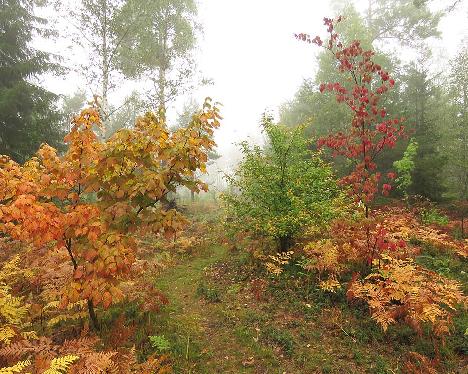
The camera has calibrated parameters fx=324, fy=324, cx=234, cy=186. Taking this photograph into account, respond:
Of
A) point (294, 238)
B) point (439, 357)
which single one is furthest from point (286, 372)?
point (294, 238)

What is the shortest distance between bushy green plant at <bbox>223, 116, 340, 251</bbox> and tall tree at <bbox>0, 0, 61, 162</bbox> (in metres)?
9.15

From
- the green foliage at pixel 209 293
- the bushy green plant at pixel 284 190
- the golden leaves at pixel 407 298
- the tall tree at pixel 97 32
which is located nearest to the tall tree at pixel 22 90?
the tall tree at pixel 97 32

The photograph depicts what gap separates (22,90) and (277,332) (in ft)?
43.4

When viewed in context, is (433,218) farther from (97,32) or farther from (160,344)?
(97,32)

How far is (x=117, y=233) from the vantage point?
14.1 feet

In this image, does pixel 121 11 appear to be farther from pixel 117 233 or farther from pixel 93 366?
pixel 93 366

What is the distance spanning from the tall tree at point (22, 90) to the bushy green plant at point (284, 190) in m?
9.15

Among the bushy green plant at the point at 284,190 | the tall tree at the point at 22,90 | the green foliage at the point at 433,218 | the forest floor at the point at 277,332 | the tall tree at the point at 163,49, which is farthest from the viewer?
the tall tree at the point at 163,49

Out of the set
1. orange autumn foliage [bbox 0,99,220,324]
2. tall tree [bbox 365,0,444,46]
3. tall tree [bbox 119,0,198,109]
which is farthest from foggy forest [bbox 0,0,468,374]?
tall tree [bbox 365,0,444,46]

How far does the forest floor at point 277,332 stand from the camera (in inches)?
201

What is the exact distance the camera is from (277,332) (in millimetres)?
5832

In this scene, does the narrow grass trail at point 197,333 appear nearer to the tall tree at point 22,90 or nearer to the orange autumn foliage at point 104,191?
the orange autumn foliage at point 104,191

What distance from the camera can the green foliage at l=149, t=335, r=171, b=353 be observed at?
5.11m

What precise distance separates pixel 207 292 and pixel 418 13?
2527 cm
